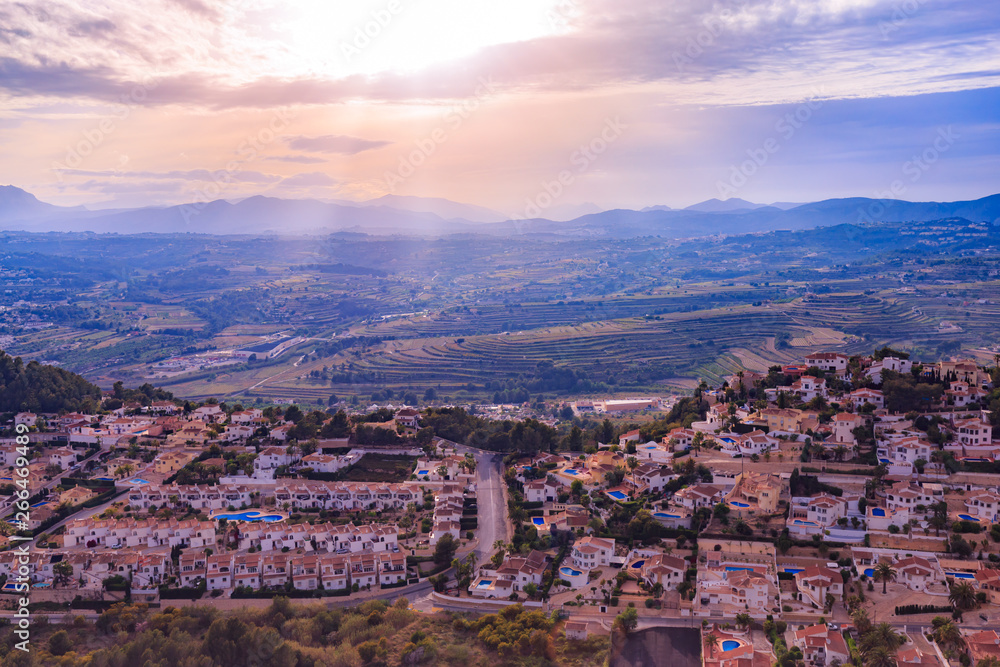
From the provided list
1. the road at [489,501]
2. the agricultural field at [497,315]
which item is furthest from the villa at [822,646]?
the agricultural field at [497,315]

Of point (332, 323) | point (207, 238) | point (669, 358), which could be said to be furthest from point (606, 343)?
point (207, 238)

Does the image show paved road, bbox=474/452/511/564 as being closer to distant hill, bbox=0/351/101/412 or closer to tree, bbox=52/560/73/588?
tree, bbox=52/560/73/588

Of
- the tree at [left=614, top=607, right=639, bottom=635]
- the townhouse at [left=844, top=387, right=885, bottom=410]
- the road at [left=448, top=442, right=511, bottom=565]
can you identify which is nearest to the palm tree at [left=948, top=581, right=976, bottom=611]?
the tree at [left=614, top=607, right=639, bottom=635]

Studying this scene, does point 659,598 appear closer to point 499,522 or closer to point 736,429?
point 499,522

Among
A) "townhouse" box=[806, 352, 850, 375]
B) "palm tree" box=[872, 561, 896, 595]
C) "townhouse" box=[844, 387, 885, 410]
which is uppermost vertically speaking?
"townhouse" box=[806, 352, 850, 375]

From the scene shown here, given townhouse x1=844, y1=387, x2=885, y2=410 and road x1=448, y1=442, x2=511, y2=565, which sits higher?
townhouse x1=844, y1=387, x2=885, y2=410

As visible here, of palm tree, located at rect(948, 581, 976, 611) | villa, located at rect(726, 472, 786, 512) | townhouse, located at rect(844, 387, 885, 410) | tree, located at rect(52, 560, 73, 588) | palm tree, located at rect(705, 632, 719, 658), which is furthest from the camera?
townhouse, located at rect(844, 387, 885, 410)
